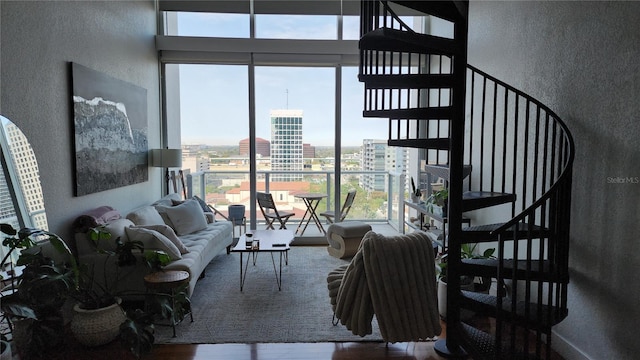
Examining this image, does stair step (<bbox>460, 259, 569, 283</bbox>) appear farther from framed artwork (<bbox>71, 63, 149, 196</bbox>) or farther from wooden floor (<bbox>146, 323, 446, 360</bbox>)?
framed artwork (<bbox>71, 63, 149, 196</bbox>)

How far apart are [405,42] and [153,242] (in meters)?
2.53

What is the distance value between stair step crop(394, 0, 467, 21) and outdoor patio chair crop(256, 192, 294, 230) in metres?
3.24

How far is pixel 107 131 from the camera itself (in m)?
3.97

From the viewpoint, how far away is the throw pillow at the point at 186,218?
4465 millimetres

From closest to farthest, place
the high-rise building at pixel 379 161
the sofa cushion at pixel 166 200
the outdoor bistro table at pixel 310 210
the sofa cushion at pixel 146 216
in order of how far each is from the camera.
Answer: the sofa cushion at pixel 146 216, the sofa cushion at pixel 166 200, the outdoor bistro table at pixel 310 210, the high-rise building at pixel 379 161

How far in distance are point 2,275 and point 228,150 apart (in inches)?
140

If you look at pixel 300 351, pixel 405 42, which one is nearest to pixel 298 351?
pixel 300 351

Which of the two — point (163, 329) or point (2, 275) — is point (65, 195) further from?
point (163, 329)

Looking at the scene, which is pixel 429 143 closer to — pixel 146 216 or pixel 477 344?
pixel 477 344

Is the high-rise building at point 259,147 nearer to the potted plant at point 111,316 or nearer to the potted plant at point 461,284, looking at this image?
the potted plant at point 111,316

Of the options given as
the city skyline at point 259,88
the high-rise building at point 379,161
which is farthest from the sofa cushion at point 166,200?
the high-rise building at point 379,161

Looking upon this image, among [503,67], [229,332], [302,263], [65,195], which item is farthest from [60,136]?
[503,67]

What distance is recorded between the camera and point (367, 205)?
244 inches

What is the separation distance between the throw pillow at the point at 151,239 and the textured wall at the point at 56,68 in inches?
20.2
